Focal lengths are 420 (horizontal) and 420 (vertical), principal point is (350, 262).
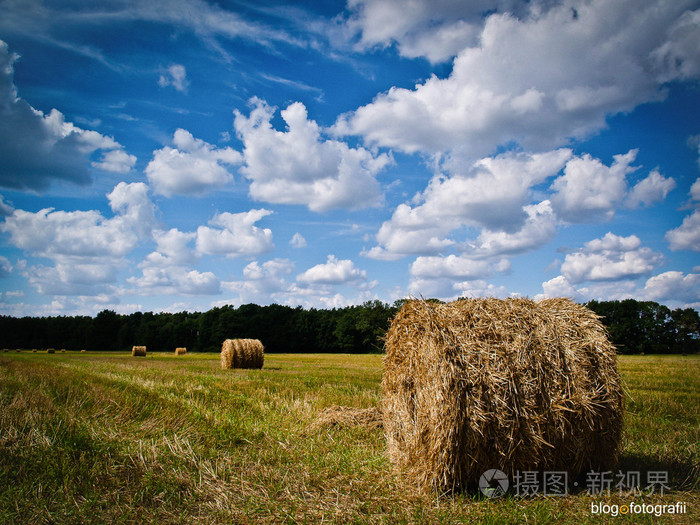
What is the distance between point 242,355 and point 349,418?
16.5 meters

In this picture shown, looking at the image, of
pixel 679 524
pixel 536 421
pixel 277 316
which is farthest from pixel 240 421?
pixel 277 316

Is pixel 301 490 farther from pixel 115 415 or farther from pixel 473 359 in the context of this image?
pixel 115 415

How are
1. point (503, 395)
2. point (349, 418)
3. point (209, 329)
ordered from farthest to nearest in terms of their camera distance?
point (209, 329), point (349, 418), point (503, 395)

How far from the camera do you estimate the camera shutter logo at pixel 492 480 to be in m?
4.68

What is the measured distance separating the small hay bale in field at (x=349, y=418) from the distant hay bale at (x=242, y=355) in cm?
1554

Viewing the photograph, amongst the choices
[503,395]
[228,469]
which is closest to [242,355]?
[228,469]

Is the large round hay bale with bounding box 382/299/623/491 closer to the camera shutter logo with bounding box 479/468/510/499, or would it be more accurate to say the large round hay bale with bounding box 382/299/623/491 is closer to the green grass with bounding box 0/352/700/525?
the camera shutter logo with bounding box 479/468/510/499

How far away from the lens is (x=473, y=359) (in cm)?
480

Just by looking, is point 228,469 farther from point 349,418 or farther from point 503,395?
point 503,395

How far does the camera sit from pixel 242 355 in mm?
22484

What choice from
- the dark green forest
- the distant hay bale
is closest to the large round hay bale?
the distant hay bale

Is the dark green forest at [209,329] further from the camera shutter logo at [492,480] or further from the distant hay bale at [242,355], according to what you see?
the camera shutter logo at [492,480]

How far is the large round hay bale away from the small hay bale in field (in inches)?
59.0

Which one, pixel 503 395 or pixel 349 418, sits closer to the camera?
pixel 503 395
